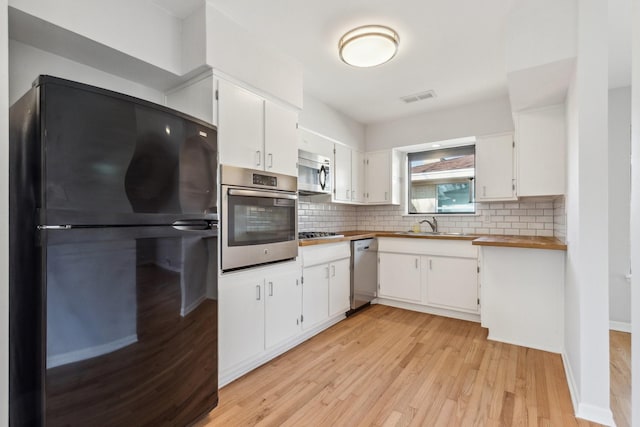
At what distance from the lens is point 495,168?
3.46m

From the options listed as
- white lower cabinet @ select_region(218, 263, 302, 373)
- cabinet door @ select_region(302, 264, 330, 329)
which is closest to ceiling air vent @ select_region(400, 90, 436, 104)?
cabinet door @ select_region(302, 264, 330, 329)

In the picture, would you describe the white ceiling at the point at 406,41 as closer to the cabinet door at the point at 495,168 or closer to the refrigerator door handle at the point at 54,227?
the cabinet door at the point at 495,168

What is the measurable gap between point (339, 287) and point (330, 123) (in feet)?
6.42

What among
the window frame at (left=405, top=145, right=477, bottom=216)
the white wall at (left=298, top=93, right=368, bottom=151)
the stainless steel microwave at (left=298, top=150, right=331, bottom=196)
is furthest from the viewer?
the window frame at (left=405, top=145, right=477, bottom=216)

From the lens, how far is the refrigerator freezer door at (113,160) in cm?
108

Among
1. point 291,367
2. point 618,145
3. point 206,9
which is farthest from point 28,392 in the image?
point 618,145

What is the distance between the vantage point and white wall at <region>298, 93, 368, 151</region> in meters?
3.35

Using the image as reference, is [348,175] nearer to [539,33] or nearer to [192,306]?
[539,33]

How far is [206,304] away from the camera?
1.62 m

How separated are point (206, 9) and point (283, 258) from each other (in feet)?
5.99

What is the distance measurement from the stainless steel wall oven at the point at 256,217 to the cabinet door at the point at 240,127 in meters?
0.10

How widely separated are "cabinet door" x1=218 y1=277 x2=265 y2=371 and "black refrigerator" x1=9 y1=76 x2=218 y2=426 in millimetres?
500

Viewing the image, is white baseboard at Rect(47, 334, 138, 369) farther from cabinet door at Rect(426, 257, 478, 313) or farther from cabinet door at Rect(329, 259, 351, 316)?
cabinet door at Rect(426, 257, 478, 313)

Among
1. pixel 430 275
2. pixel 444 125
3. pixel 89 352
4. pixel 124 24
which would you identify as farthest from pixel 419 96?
pixel 89 352
